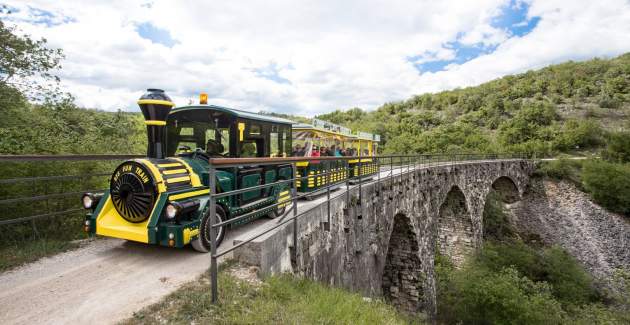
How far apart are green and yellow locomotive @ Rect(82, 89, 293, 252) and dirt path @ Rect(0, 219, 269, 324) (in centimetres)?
32

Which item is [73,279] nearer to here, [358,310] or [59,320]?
[59,320]

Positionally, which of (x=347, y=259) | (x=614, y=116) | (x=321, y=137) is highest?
(x=614, y=116)

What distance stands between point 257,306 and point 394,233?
38.3 feet

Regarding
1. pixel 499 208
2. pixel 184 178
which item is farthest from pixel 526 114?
pixel 184 178

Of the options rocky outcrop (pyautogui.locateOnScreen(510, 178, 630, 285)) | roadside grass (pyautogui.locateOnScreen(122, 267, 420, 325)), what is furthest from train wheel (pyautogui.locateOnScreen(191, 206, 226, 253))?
rocky outcrop (pyautogui.locateOnScreen(510, 178, 630, 285))

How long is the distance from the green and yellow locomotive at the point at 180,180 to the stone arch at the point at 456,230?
18.2 m

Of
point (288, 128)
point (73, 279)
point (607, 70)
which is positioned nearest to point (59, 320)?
point (73, 279)

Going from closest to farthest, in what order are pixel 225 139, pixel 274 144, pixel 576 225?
pixel 225 139 < pixel 274 144 < pixel 576 225

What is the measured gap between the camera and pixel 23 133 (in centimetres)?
725

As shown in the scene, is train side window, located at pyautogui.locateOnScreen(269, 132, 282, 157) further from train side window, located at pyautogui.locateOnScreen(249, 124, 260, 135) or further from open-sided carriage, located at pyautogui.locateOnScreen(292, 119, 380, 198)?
open-sided carriage, located at pyautogui.locateOnScreen(292, 119, 380, 198)

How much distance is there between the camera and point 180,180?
4.33 metres

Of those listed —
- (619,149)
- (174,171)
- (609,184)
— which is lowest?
(609,184)

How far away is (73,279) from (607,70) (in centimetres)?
7744

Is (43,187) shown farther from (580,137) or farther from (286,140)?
(580,137)
